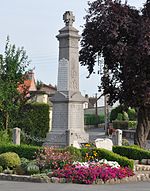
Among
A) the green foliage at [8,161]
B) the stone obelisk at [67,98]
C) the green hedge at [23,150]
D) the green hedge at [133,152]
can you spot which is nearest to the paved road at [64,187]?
the green foliage at [8,161]

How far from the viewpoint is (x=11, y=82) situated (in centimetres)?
2600

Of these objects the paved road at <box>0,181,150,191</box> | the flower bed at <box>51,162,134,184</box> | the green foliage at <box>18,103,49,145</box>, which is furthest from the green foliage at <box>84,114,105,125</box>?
the paved road at <box>0,181,150,191</box>

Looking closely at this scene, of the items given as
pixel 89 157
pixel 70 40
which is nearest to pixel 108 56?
pixel 70 40

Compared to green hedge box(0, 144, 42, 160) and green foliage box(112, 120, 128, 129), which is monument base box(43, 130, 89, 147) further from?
green foliage box(112, 120, 128, 129)

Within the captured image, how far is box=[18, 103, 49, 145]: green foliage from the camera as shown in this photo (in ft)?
91.1

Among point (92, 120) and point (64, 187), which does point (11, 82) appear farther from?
point (92, 120)

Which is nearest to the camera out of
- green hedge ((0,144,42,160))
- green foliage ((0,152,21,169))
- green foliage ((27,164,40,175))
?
green foliage ((27,164,40,175))

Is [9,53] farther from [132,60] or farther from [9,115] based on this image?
[132,60]

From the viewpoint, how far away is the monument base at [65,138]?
1848cm

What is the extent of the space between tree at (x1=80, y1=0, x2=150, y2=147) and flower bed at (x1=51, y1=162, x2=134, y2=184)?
783cm

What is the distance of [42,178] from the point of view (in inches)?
533

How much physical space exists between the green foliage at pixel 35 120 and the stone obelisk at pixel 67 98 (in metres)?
8.49

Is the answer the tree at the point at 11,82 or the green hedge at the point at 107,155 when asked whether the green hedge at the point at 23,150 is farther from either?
the tree at the point at 11,82

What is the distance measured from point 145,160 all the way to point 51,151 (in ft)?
16.8
